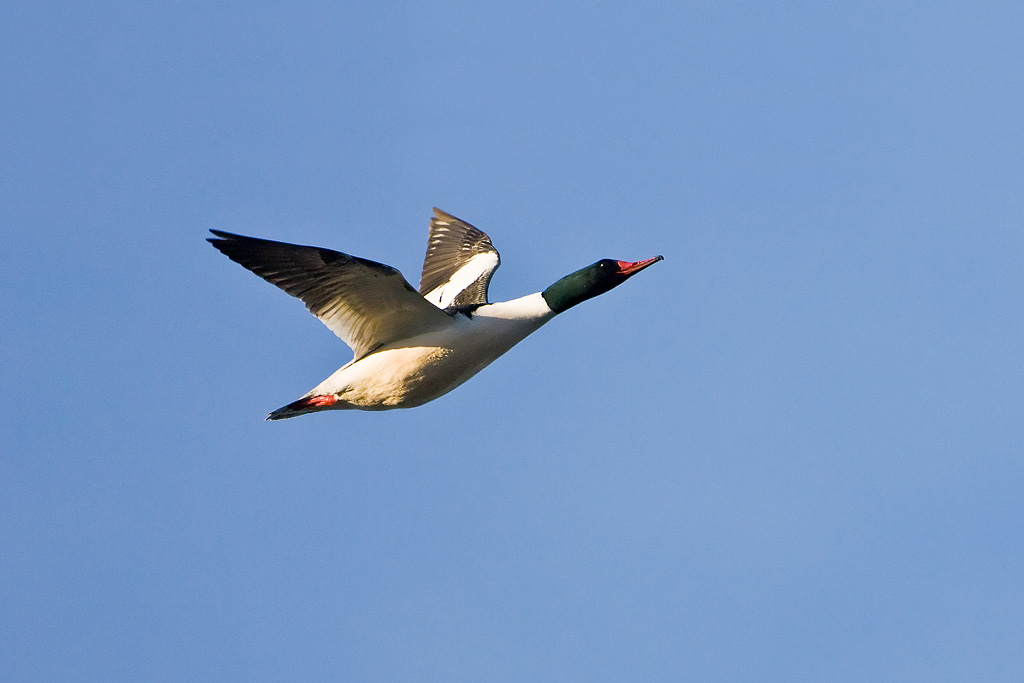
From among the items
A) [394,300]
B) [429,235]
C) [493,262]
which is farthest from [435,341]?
[429,235]

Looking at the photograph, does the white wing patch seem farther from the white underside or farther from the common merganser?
the white underside

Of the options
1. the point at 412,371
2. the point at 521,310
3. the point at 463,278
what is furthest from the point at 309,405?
the point at 463,278

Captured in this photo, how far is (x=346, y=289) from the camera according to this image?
1056 cm

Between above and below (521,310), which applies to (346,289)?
above

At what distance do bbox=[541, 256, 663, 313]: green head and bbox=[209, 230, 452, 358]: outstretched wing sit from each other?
111cm

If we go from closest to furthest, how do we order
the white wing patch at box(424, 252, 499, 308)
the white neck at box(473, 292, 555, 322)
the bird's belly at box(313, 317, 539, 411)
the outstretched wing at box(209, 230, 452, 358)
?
the outstretched wing at box(209, 230, 452, 358) → the bird's belly at box(313, 317, 539, 411) → the white neck at box(473, 292, 555, 322) → the white wing patch at box(424, 252, 499, 308)

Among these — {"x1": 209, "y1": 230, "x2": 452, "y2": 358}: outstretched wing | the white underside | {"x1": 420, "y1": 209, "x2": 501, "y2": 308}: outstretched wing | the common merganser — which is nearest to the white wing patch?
{"x1": 420, "y1": 209, "x2": 501, "y2": 308}: outstretched wing

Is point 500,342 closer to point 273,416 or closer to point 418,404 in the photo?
point 418,404

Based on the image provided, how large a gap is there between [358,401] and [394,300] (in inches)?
42.5

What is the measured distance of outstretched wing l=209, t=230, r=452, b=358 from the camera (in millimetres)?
10047

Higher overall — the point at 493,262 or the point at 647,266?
the point at 493,262

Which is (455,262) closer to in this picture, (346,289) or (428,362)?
(428,362)

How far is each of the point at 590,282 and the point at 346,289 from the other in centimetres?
240

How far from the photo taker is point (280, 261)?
10.2 metres
